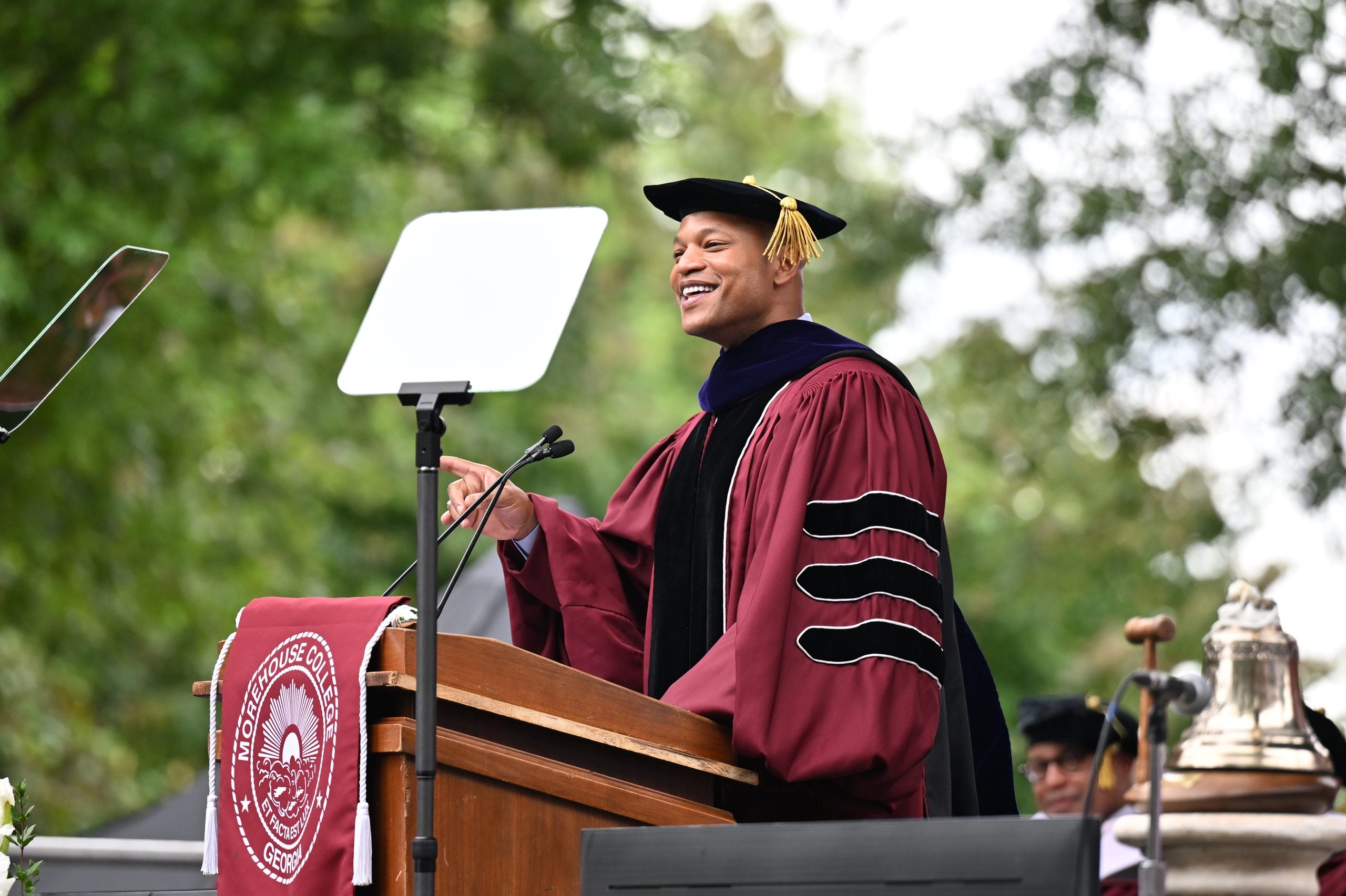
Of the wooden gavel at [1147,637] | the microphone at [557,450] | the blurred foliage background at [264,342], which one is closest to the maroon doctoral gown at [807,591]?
the microphone at [557,450]

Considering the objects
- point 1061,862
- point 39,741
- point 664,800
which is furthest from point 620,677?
point 39,741

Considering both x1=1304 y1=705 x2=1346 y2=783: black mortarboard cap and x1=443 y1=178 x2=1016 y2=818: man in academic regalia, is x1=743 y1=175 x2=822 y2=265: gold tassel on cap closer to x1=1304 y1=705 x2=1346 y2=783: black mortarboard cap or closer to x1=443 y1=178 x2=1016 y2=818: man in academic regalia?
x1=443 y1=178 x2=1016 y2=818: man in academic regalia

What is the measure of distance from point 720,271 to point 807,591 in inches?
36.0

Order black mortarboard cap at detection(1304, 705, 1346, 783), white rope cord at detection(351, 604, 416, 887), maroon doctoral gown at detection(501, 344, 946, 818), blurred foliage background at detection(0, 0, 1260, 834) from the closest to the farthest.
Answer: white rope cord at detection(351, 604, 416, 887)
maroon doctoral gown at detection(501, 344, 946, 818)
black mortarboard cap at detection(1304, 705, 1346, 783)
blurred foliage background at detection(0, 0, 1260, 834)

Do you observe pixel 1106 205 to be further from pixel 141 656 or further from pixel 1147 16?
pixel 141 656

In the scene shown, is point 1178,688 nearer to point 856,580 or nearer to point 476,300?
point 856,580

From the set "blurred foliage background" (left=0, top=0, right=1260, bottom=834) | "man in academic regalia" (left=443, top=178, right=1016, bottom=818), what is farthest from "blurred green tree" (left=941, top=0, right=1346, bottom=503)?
"man in academic regalia" (left=443, top=178, right=1016, bottom=818)

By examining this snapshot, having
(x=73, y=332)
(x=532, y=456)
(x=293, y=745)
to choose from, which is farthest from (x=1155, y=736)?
(x=73, y=332)

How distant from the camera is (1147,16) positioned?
1021 cm

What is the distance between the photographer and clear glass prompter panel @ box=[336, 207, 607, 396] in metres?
3.35

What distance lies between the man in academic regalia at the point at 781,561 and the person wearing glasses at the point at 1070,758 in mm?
2709

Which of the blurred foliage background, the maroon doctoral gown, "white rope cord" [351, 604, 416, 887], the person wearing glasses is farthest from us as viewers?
the blurred foliage background

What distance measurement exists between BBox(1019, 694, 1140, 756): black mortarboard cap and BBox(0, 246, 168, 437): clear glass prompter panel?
4385 millimetres

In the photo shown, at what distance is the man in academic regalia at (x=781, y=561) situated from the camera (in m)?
3.61
